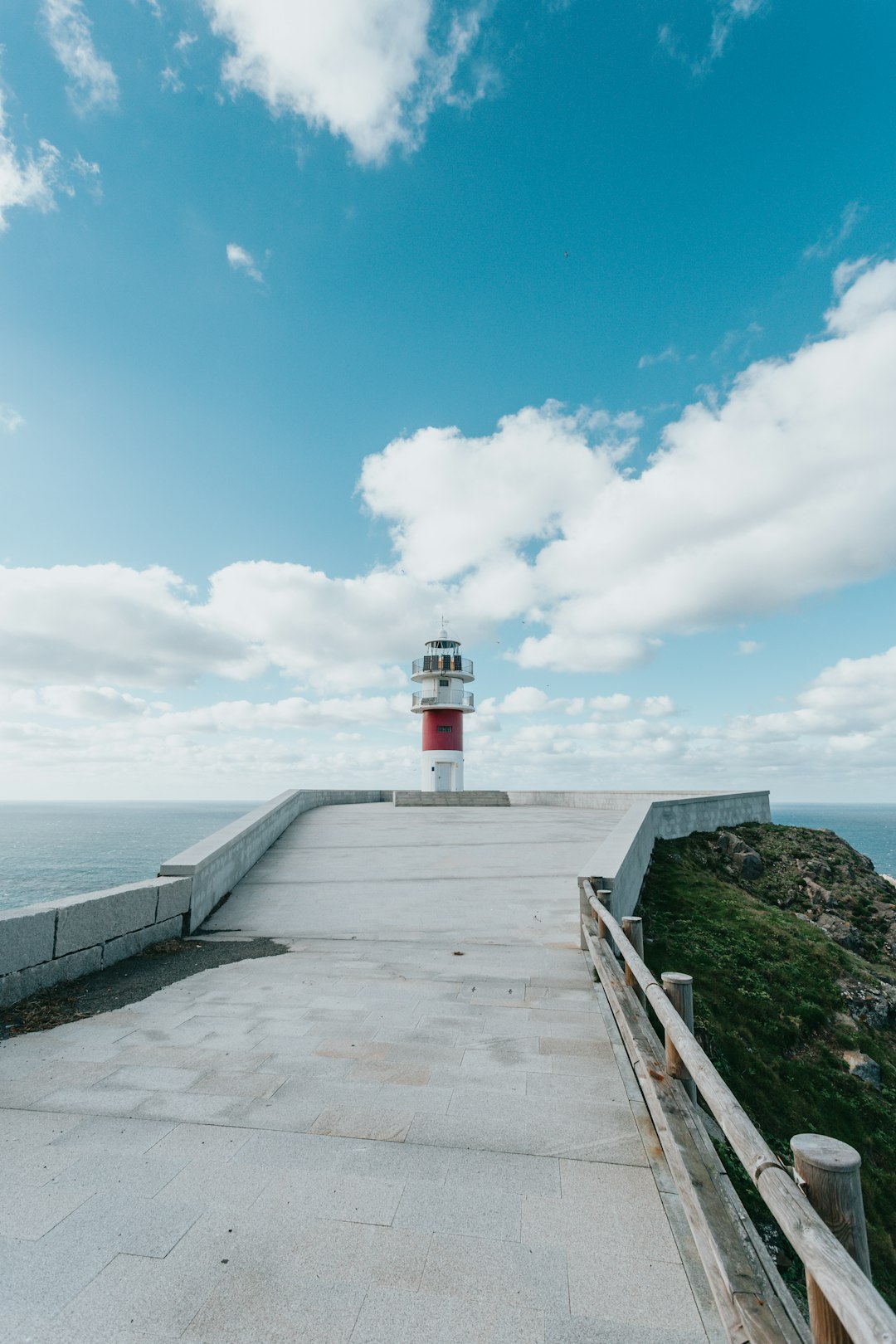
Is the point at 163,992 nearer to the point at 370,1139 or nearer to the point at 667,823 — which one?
the point at 370,1139

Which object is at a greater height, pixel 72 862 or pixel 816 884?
pixel 816 884

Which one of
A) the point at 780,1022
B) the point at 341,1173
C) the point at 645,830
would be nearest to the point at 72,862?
the point at 645,830

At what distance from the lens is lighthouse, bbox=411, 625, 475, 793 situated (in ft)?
105

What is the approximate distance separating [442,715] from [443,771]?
2713 millimetres

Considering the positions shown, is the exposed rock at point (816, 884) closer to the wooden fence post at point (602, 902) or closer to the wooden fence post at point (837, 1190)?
the wooden fence post at point (602, 902)

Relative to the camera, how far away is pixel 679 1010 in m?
4.02

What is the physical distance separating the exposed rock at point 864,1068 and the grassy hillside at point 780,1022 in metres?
0.09

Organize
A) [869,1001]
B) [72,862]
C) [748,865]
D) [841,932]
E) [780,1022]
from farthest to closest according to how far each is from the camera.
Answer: [72,862] → [748,865] → [841,932] → [869,1001] → [780,1022]

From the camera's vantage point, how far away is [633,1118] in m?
4.12

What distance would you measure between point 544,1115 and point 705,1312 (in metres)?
1.62

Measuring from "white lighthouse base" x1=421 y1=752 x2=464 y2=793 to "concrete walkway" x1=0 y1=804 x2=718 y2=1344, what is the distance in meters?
24.6

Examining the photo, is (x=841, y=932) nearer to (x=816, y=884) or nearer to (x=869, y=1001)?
(x=816, y=884)

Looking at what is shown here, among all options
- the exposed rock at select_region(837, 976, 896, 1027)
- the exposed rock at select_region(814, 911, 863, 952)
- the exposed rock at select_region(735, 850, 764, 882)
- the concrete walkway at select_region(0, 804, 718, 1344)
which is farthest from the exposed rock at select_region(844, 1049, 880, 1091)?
the exposed rock at select_region(735, 850, 764, 882)

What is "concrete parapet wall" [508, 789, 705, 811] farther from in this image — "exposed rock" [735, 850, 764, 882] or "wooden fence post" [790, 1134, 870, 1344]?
"wooden fence post" [790, 1134, 870, 1344]
